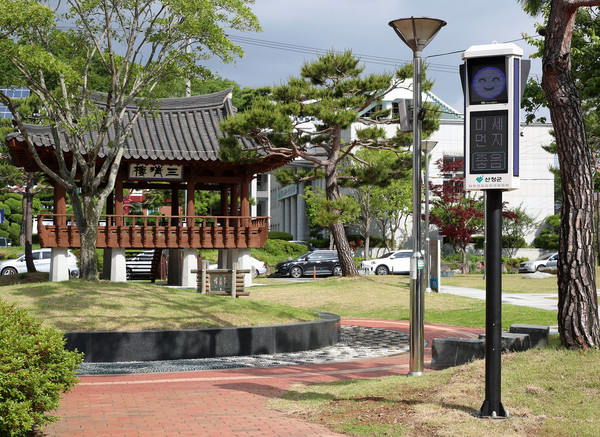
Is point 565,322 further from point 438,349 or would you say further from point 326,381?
point 326,381


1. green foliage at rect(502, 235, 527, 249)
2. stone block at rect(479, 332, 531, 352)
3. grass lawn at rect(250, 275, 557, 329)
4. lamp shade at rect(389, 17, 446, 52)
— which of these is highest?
lamp shade at rect(389, 17, 446, 52)

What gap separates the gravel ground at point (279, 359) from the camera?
1020 centimetres

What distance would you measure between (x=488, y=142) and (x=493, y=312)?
1614 mm

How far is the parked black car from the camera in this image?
3569 centimetres

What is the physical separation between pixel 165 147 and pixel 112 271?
4.99 m

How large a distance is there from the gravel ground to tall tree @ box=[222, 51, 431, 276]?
10447 millimetres

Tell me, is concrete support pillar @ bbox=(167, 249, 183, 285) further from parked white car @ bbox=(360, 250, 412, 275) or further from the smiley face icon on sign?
the smiley face icon on sign

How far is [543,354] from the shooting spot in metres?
8.09

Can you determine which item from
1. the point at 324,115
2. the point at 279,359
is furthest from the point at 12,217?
the point at 279,359

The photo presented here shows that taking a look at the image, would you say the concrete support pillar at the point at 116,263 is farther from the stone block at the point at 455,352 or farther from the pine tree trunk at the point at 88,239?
the stone block at the point at 455,352

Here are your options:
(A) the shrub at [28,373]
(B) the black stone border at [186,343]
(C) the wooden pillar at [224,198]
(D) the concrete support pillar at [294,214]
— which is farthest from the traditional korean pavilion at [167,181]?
(D) the concrete support pillar at [294,214]

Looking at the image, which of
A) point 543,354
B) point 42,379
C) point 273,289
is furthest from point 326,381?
point 273,289

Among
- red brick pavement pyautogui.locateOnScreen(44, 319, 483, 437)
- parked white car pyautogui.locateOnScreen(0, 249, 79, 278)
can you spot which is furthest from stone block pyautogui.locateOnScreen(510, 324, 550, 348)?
parked white car pyautogui.locateOnScreen(0, 249, 79, 278)

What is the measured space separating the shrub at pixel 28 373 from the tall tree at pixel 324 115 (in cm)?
1680
